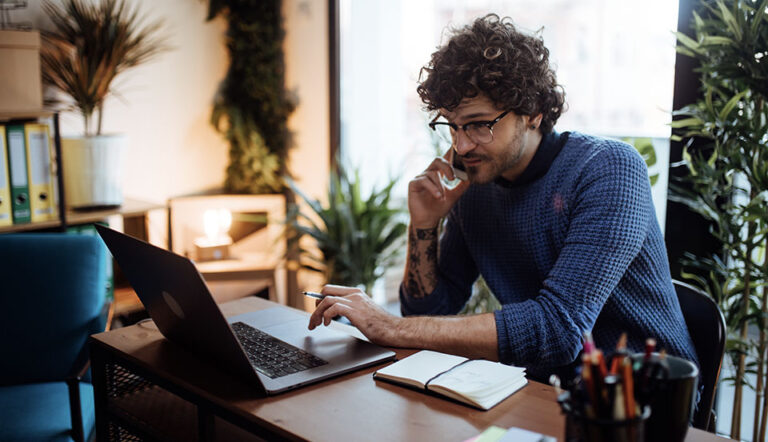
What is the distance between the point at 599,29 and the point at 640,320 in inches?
62.6

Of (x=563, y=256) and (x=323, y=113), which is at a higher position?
(x=323, y=113)

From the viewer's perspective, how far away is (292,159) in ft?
12.9

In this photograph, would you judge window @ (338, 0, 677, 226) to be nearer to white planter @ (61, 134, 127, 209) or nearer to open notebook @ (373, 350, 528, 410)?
open notebook @ (373, 350, 528, 410)

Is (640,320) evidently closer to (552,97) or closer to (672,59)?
(552,97)

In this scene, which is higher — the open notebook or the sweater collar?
the sweater collar

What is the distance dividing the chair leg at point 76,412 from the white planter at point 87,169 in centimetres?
127

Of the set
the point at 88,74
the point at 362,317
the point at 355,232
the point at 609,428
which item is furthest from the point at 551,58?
the point at 88,74

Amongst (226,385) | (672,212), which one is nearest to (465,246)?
(226,385)

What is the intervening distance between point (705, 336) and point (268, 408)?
1017 millimetres

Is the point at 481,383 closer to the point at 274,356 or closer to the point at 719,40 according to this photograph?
the point at 274,356

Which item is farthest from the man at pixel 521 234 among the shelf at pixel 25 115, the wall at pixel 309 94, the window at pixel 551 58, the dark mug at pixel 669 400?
the wall at pixel 309 94

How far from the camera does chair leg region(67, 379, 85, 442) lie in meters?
1.77

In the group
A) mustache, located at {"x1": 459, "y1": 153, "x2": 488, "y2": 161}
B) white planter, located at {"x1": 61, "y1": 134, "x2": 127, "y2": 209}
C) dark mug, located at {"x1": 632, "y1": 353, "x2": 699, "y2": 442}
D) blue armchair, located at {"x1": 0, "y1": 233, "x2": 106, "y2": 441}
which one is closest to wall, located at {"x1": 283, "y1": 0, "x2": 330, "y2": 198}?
white planter, located at {"x1": 61, "y1": 134, "x2": 127, "y2": 209}

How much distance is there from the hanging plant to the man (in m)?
2.14
